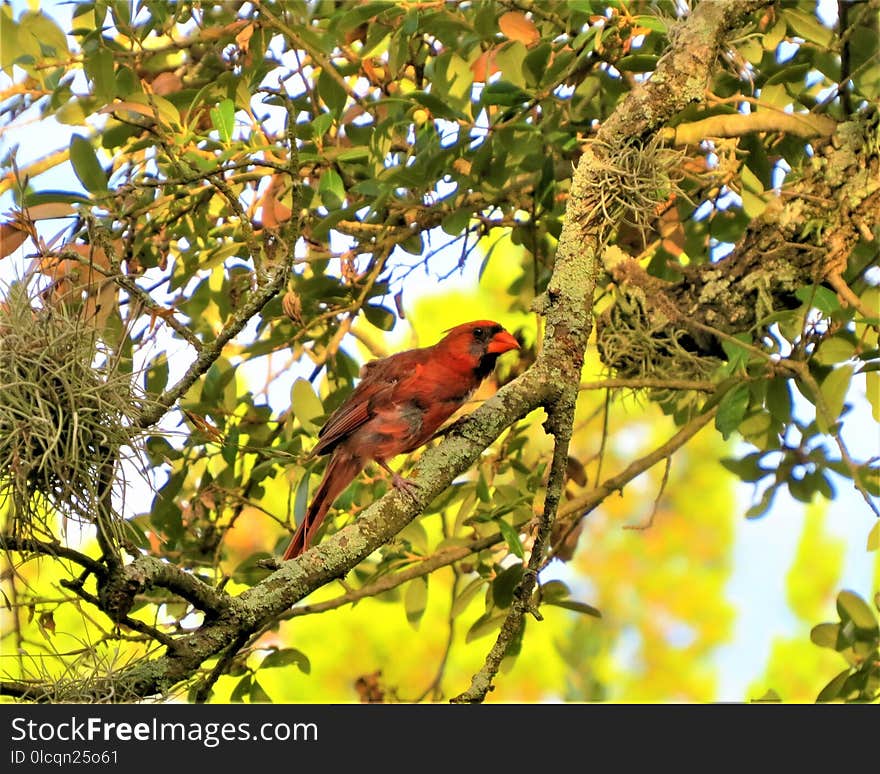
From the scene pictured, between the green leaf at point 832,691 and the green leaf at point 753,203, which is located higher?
the green leaf at point 753,203

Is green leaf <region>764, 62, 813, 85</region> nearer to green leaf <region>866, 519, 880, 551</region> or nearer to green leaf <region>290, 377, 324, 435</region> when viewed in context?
green leaf <region>866, 519, 880, 551</region>

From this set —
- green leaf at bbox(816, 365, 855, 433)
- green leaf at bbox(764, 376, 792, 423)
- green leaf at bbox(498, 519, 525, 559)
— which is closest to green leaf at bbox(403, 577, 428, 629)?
green leaf at bbox(498, 519, 525, 559)

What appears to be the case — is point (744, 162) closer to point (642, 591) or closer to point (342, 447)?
point (342, 447)

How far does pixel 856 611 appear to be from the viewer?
133 inches

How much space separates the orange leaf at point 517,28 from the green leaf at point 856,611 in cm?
192

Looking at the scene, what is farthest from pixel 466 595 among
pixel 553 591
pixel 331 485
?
pixel 331 485

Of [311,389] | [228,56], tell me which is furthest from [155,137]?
[311,389]

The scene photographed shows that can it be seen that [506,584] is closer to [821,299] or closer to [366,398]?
[366,398]

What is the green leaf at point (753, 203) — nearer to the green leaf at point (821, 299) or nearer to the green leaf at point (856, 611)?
the green leaf at point (821, 299)

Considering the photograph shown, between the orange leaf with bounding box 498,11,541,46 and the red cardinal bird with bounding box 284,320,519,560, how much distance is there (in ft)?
2.89

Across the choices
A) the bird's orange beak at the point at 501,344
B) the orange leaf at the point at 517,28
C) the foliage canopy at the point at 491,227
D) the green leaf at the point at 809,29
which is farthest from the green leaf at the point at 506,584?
the green leaf at the point at 809,29

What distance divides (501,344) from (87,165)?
52.8 inches

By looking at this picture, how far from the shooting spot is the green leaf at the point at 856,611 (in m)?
3.36

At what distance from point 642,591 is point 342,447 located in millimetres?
5065
